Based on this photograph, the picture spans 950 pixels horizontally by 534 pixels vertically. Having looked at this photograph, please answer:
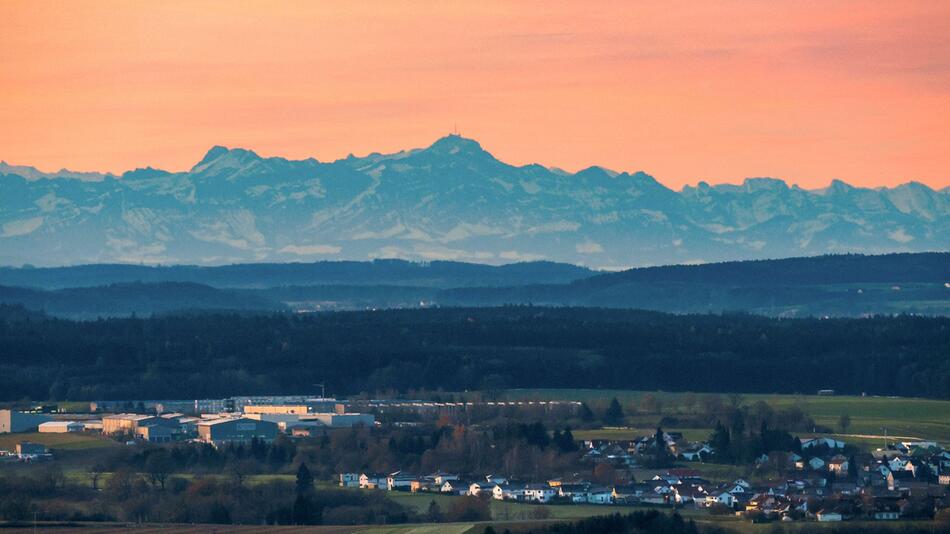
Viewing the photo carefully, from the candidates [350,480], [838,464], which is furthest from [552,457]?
[838,464]

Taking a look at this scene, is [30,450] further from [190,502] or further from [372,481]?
[190,502]

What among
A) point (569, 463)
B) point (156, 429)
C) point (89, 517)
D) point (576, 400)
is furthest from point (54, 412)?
point (89, 517)

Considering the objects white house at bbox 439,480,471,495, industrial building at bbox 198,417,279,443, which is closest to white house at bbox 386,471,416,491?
white house at bbox 439,480,471,495

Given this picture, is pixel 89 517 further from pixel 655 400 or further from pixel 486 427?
pixel 655 400

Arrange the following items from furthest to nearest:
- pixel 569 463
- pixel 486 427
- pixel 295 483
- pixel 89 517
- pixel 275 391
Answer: pixel 275 391, pixel 486 427, pixel 569 463, pixel 295 483, pixel 89 517

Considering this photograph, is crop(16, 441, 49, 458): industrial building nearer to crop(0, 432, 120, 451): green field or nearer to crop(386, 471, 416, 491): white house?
crop(0, 432, 120, 451): green field
